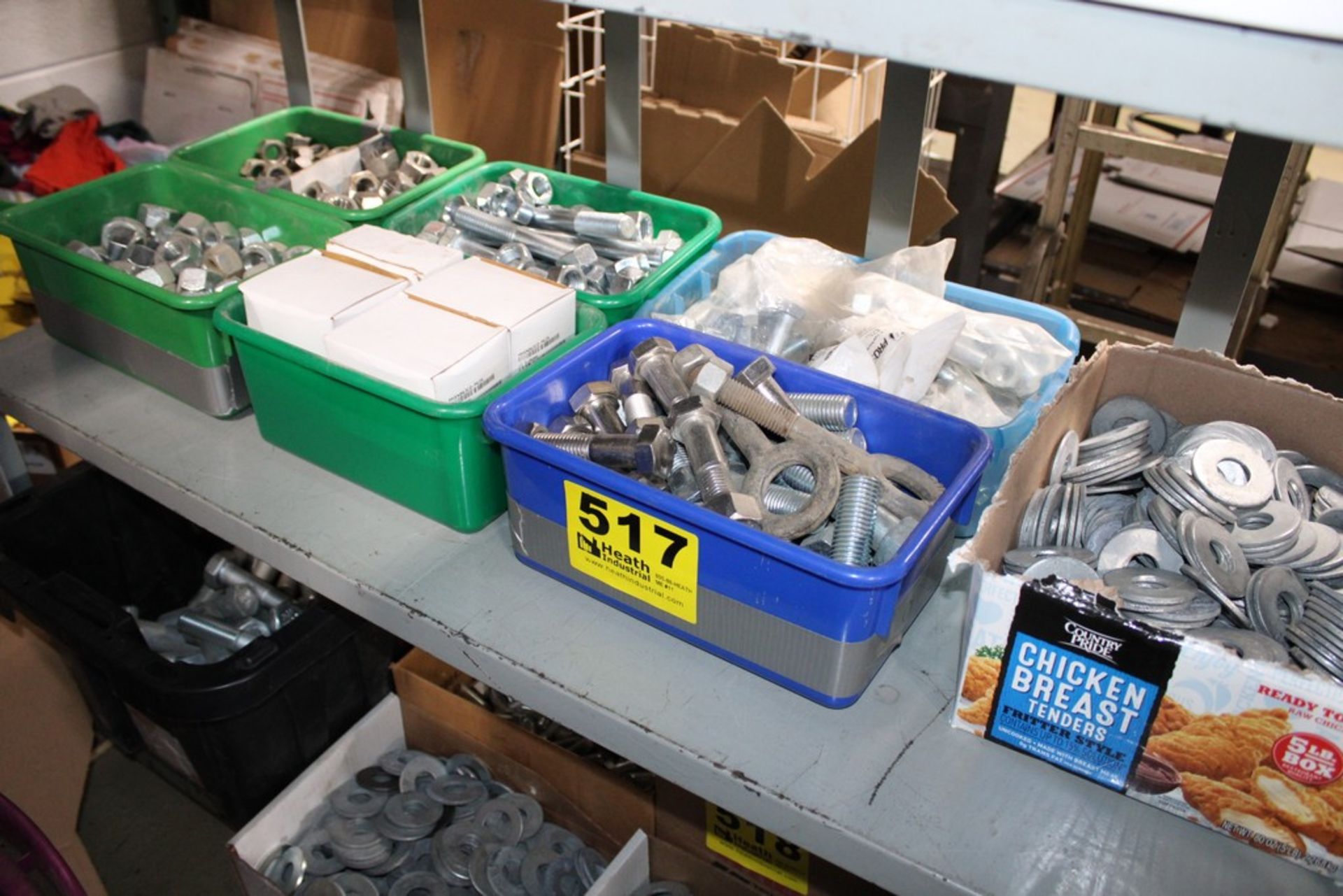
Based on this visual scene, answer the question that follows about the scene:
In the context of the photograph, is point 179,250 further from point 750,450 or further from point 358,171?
point 750,450

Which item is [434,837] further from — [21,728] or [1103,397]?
[1103,397]

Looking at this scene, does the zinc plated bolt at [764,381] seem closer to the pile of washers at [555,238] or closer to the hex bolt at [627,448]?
the hex bolt at [627,448]

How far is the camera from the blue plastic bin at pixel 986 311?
920mm

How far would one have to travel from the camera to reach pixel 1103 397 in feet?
3.26

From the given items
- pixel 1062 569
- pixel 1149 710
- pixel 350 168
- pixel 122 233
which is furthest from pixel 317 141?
pixel 1149 710

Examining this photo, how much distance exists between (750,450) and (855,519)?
127mm

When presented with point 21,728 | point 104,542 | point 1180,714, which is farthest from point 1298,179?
point 21,728

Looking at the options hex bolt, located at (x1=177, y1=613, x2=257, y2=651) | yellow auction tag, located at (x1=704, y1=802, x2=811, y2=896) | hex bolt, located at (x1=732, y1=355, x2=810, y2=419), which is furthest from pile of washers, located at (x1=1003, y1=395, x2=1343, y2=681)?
hex bolt, located at (x1=177, y1=613, x2=257, y2=651)

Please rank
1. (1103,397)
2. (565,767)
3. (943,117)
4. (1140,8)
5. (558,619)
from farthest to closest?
1. (943,117)
2. (565,767)
3. (1103,397)
4. (558,619)
5. (1140,8)

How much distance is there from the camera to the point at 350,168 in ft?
4.71

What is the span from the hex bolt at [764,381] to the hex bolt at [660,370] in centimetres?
5

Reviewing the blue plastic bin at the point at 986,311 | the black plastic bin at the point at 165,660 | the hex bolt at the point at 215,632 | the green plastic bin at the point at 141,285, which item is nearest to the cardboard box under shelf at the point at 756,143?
the blue plastic bin at the point at 986,311

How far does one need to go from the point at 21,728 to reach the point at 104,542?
11.2 inches

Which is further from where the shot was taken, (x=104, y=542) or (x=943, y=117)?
(x=943, y=117)
